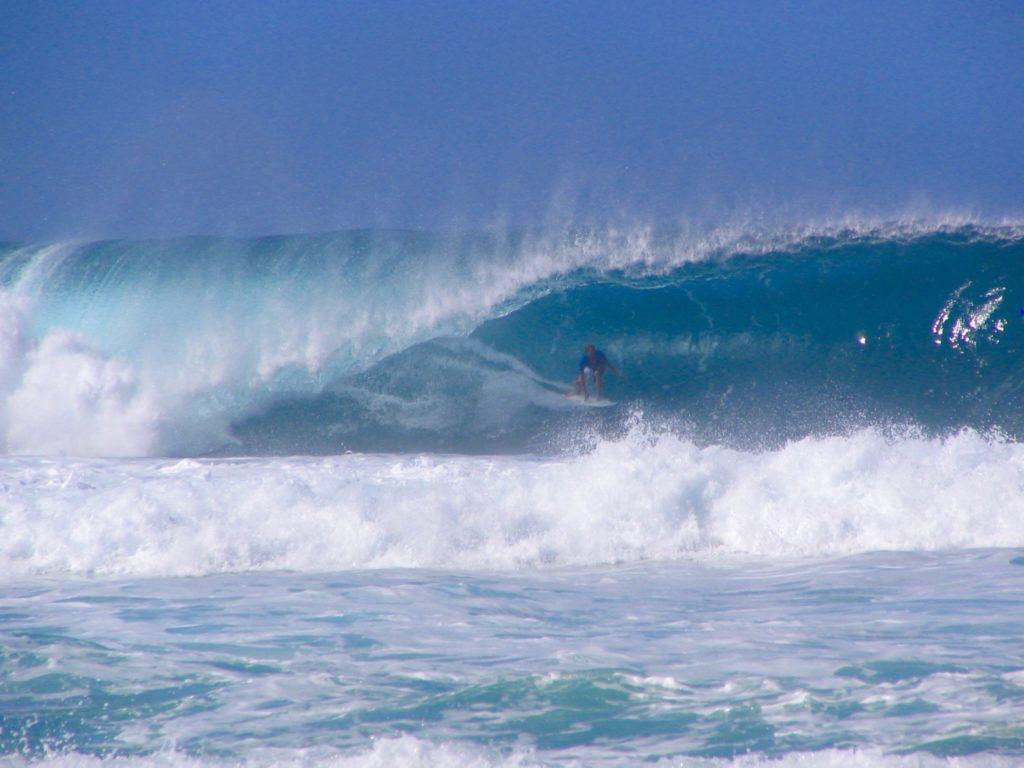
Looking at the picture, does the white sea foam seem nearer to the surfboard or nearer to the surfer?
the surfboard

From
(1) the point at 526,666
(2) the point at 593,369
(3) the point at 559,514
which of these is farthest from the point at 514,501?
(2) the point at 593,369

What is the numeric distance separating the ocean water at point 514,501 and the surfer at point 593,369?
0.88 ft

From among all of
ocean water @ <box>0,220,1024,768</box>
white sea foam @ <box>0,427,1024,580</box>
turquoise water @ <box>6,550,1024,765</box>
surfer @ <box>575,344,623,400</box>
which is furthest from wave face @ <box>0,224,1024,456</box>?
turquoise water @ <box>6,550,1024,765</box>

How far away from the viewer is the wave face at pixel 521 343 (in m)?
10.2

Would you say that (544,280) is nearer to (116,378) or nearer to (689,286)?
(689,286)

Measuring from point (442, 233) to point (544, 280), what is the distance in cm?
180

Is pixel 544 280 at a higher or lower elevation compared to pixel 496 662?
higher

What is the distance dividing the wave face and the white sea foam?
10.2 ft

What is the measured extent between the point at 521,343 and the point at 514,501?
4.88 meters

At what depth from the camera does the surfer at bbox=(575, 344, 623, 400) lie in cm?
1065

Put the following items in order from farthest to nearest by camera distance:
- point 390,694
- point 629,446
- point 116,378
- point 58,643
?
point 116,378 → point 629,446 → point 58,643 → point 390,694

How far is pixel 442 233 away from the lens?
12.3m

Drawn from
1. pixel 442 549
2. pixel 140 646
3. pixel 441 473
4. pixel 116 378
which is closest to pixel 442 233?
pixel 116 378

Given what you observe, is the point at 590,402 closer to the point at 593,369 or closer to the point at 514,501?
the point at 593,369
